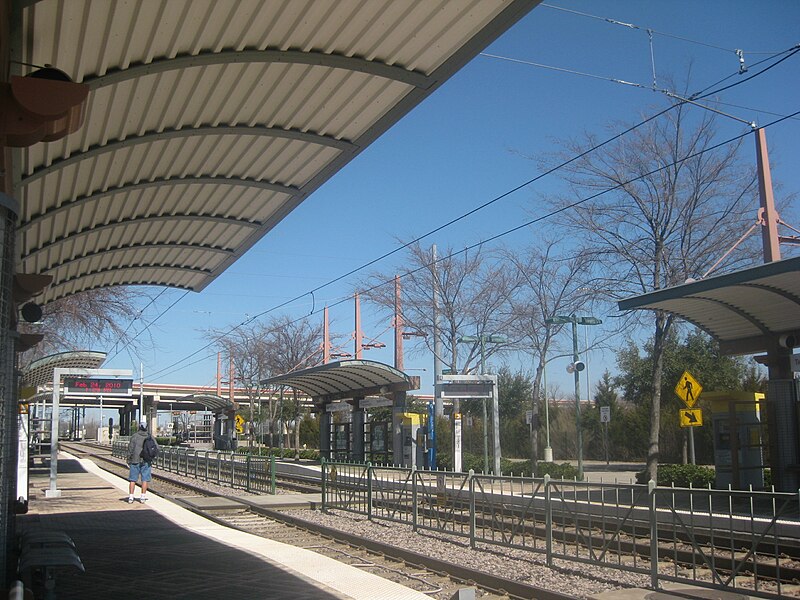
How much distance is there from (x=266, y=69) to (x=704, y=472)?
1832 cm

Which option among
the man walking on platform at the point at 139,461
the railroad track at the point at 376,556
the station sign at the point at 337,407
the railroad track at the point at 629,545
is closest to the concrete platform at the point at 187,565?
the railroad track at the point at 376,556

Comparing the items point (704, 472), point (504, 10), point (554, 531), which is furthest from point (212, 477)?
point (504, 10)

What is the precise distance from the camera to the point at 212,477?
92.5 feet

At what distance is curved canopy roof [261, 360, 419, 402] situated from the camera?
2814 cm

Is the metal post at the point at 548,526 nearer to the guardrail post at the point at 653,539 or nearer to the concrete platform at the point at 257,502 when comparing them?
the guardrail post at the point at 653,539

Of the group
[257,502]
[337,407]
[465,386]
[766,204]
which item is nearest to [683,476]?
[465,386]

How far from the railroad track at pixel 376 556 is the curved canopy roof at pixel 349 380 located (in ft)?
27.9

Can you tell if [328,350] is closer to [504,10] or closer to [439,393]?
[439,393]

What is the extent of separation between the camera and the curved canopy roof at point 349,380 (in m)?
28.1

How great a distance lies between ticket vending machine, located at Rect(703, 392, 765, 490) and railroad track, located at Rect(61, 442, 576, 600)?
31.6ft

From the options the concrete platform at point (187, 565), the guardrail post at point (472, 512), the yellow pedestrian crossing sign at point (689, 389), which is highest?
the yellow pedestrian crossing sign at point (689, 389)

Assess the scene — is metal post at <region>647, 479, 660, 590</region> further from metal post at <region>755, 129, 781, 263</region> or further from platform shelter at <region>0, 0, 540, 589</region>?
metal post at <region>755, 129, 781, 263</region>

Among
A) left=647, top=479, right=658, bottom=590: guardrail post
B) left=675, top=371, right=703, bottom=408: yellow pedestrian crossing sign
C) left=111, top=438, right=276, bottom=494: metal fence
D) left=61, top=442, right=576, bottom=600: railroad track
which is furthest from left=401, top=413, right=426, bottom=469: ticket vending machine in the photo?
left=647, top=479, right=658, bottom=590: guardrail post

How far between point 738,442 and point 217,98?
15.7 meters
